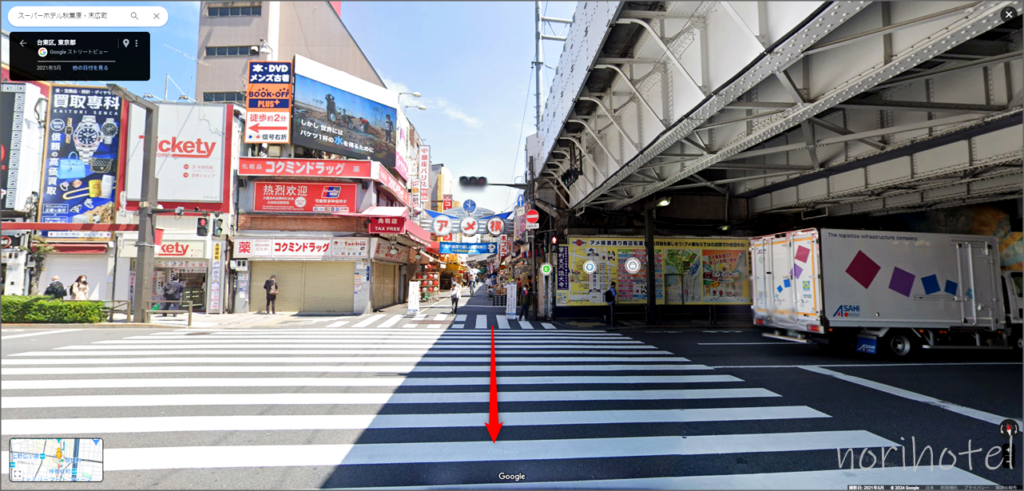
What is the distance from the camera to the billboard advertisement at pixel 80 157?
20.6m

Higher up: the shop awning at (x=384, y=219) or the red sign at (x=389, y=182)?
the red sign at (x=389, y=182)

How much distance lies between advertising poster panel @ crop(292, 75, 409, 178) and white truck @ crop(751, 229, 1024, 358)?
70.4 feet

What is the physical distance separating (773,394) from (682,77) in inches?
223

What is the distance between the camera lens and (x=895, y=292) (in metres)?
11.1

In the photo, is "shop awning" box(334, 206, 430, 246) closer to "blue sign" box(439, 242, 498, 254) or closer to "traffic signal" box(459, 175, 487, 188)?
"blue sign" box(439, 242, 498, 254)

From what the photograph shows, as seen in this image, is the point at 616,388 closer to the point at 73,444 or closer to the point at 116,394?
the point at 73,444

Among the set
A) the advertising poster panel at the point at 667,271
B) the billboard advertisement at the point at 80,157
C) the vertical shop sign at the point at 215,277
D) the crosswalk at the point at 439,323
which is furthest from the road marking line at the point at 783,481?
the billboard advertisement at the point at 80,157

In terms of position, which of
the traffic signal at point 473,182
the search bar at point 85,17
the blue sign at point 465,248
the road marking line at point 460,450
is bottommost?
the road marking line at point 460,450

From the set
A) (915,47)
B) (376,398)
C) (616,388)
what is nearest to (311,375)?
(376,398)

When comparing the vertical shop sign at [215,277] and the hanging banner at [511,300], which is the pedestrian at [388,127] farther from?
the hanging banner at [511,300]

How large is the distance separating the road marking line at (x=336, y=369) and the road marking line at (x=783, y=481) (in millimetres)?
4755

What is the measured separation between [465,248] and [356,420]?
17983 millimetres

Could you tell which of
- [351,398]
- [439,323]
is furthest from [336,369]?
[439,323]

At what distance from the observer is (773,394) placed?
7.45 meters
